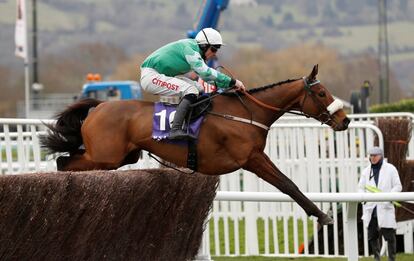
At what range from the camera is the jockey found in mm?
8906

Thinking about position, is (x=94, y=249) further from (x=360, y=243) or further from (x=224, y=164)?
(x=360, y=243)

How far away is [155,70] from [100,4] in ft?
231

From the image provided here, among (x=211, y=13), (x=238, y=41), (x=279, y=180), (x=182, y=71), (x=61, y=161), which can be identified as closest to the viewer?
(x=279, y=180)

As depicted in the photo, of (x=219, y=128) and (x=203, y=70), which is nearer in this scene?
(x=203, y=70)

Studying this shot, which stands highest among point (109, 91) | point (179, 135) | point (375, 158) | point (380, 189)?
point (109, 91)

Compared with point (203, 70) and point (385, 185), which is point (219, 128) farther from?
point (385, 185)

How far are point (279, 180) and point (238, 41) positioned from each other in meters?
67.7

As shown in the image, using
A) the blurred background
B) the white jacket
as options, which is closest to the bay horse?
the white jacket

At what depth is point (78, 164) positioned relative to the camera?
938cm

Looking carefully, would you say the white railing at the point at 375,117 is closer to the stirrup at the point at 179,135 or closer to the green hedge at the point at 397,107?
the stirrup at the point at 179,135

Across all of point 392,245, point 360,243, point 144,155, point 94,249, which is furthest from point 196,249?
→ point 360,243

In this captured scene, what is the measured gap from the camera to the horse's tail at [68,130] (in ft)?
31.1

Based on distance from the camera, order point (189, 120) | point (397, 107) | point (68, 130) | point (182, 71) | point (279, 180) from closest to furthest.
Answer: point (279, 180) → point (189, 120) → point (182, 71) → point (68, 130) → point (397, 107)

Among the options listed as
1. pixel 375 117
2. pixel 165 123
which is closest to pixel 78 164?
pixel 165 123
